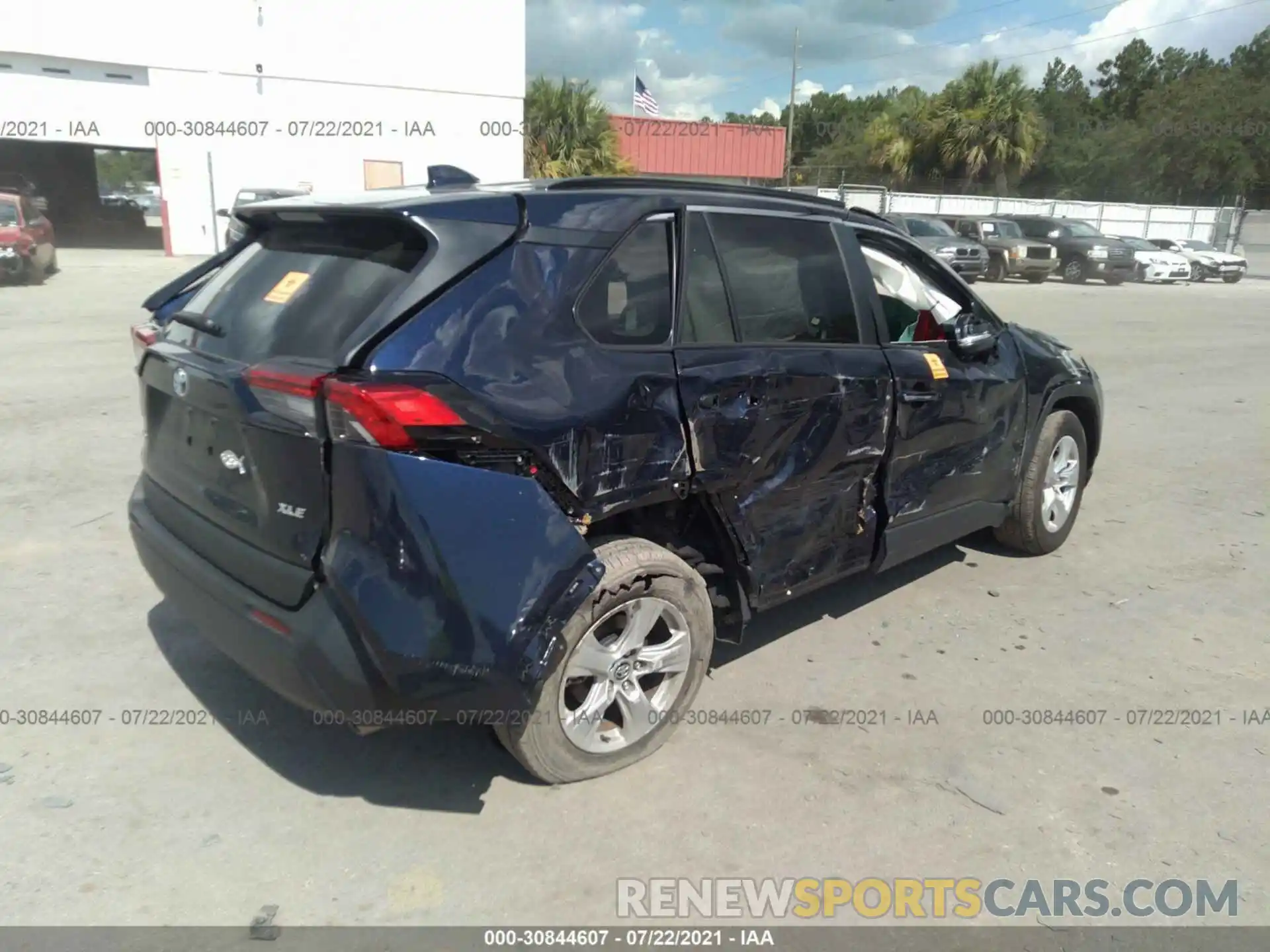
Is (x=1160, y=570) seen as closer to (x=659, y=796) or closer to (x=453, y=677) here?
(x=659, y=796)

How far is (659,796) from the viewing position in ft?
10.0

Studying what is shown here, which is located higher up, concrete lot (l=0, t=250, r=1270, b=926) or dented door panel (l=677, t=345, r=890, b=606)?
dented door panel (l=677, t=345, r=890, b=606)

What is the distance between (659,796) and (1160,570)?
3481mm

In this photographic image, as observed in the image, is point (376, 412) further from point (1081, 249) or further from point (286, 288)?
point (1081, 249)

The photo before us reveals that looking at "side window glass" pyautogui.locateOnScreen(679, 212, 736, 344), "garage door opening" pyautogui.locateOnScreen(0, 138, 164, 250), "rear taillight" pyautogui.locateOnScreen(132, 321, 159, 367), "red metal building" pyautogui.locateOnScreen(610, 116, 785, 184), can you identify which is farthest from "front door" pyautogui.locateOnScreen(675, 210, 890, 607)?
"garage door opening" pyautogui.locateOnScreen(0, 138, 164, 250)

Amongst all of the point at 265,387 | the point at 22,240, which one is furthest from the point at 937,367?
the point at 22,240

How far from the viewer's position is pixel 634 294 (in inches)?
121

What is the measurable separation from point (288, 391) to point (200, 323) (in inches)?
30.5

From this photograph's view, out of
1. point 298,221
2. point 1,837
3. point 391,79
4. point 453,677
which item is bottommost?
point 1,837

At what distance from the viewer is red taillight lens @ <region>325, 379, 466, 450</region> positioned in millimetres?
2475

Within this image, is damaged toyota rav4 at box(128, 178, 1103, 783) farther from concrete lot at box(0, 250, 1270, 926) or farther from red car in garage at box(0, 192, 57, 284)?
red car in garage at box(0, 192, 57, 284)

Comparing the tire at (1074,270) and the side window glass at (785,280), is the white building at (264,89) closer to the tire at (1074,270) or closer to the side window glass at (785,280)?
the tire at (1074,270)

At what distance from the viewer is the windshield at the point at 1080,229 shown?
2689 centimetres

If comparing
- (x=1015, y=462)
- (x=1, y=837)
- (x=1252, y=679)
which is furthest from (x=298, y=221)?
(x=1252, y=679)
